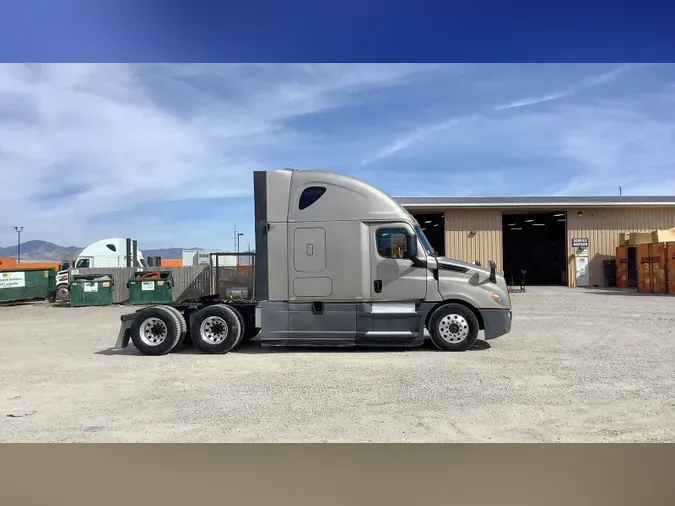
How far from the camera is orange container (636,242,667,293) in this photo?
23.5 m

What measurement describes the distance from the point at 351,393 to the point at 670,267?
73.1ft

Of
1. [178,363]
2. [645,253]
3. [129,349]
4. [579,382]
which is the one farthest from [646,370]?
[645,253]

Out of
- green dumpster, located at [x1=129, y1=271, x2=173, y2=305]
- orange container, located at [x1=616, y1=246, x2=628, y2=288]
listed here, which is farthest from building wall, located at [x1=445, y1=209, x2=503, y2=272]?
green dumpster, located at [x1=129, y1=271, x2=173, y2=305]

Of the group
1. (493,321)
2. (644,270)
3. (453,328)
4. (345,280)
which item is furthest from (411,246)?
(644,270)

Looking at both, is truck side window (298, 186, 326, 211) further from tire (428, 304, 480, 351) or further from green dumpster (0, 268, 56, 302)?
green dumpster (0, 268, 56, 302)

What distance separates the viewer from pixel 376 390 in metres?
6.65

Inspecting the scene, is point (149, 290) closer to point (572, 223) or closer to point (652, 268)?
point (572, 223)

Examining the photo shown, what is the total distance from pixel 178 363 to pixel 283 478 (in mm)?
5612

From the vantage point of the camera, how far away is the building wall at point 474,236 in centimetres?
2859

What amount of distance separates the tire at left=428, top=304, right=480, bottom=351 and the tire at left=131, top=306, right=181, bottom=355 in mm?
4768

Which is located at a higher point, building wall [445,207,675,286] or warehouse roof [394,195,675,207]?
warehouse roof [394,195,675,207]

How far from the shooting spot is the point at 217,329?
9.70 metres

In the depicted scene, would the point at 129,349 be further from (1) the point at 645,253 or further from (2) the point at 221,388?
(1) the point at 645,253

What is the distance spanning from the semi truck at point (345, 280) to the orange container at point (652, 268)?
18185mm
